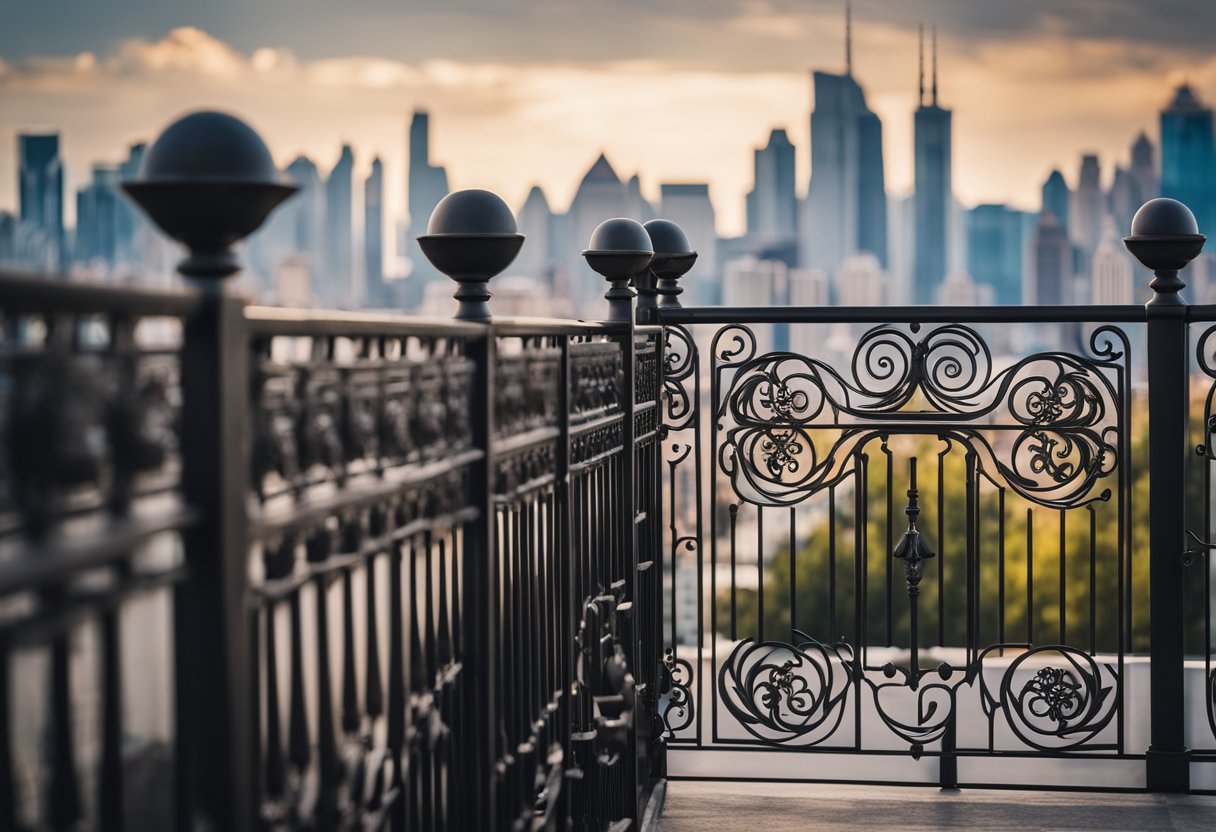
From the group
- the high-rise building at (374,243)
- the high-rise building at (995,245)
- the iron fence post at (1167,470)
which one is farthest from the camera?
the high-rise building at (995,245)

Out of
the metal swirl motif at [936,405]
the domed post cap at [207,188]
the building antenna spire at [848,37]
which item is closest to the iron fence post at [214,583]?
the domed post cap at [207,188]

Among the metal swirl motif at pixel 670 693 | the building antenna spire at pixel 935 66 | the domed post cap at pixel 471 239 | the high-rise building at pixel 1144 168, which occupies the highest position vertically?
the building antenna spire at pixel 935 66

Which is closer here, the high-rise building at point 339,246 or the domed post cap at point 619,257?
the domed post cap at point 619,257

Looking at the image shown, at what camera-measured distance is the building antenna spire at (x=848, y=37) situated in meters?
78.6

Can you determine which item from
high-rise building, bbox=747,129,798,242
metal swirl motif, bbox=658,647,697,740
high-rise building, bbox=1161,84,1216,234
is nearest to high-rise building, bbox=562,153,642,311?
high-rise building, bbox=747,129,798,242

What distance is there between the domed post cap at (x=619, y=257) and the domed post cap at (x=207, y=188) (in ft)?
7.79

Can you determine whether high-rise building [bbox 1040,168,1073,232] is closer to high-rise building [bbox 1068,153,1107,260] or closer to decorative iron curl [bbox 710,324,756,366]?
high-rise building [bbox 1068,153,1107,260]

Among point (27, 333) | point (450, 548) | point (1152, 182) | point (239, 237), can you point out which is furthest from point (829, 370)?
point (1152, 182)

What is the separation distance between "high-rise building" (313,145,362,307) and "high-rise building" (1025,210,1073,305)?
4160 centimetres

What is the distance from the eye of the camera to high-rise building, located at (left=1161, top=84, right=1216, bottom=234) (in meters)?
75.3

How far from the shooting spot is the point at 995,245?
91812mm

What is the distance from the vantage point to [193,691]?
53.6 inches

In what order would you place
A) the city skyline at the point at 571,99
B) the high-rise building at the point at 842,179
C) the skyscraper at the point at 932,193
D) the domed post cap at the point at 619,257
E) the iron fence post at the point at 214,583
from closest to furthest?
the iron fence post at the point at 214,583 → the domed post cap at the point at 619,257 → the city skyline at the point at 571,99 → the skyscraper at the point at 932,193 → the high-rise building at the point at 842,179

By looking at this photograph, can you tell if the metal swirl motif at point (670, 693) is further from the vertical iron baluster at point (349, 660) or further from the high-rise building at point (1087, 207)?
→ the high-rise building at point (1087, 207)
